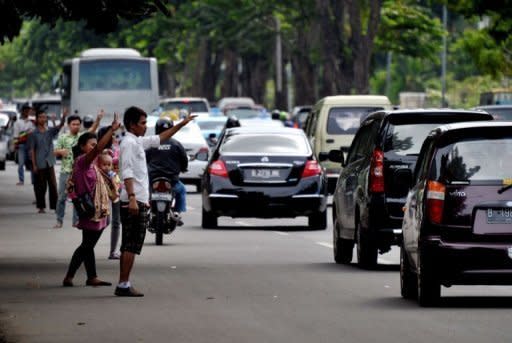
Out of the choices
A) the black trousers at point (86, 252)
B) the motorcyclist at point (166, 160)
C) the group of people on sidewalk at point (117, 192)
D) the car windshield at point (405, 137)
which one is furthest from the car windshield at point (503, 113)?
the black trousers at point (86, 252)

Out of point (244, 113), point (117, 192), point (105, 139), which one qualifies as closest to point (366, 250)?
point (117, 192)

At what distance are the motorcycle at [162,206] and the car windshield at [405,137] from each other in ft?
16.6

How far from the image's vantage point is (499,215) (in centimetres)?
1380

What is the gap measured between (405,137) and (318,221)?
833 centimetres

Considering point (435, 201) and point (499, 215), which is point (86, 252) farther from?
point (499, 215)

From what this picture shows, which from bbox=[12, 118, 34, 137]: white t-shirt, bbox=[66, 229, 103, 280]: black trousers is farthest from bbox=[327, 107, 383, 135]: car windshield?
bbox=[66, 229, 103, 280]: black trousers

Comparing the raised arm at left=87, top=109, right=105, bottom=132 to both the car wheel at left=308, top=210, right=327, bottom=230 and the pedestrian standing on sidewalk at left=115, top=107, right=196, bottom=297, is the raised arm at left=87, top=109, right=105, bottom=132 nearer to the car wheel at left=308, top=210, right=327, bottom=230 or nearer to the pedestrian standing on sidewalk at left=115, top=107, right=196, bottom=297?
the pedestrian standing on sidewalk at left=115, top=107, right=196, bottom=297

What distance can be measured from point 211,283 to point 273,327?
14.1ft

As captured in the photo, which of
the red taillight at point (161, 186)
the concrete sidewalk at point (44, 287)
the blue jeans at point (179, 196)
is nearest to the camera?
the concrete sidewalk at point (44, 287)

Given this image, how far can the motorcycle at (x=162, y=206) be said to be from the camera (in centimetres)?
2306

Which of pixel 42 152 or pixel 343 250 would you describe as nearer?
pixel 343 250

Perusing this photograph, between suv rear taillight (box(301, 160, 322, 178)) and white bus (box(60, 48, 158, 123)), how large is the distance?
27989 millimetres

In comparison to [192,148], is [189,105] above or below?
below

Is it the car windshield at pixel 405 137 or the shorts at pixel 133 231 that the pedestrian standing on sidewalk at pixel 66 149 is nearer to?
the car windshield at pixel 405 137
